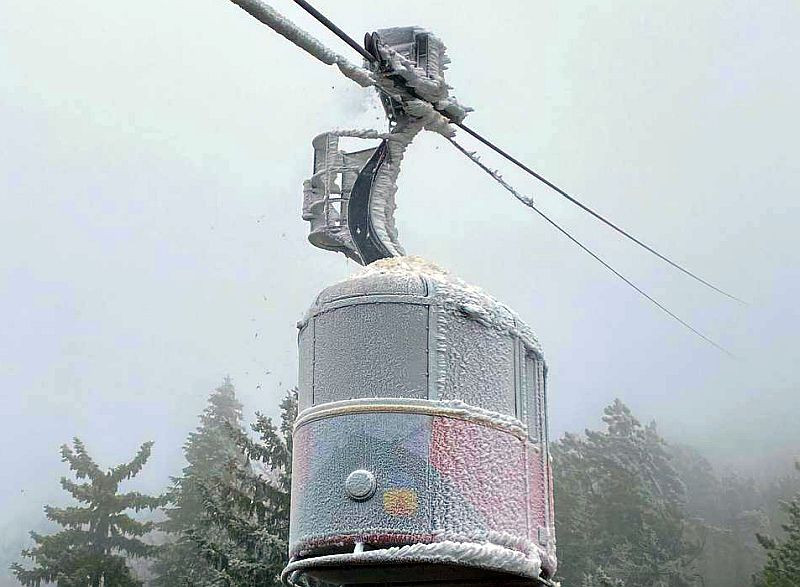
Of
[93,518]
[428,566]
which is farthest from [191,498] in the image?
[428,566]

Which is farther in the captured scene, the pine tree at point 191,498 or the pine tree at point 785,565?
the pine tree at point 191,498

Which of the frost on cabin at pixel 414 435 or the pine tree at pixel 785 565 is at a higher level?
the pine tree at pixel 785 565

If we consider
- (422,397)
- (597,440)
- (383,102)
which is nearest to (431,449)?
(422,397)

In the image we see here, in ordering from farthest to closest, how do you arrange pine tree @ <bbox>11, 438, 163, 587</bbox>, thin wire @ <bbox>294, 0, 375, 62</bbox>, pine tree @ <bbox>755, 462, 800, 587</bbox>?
pine tree @ <bbox>11, 438, 163, 587</bbox>
pine tree @ <bbox>755, 462, 800, 587</bbox>
thin wire @ <bbox>294, 0, 375, 62</bbox>

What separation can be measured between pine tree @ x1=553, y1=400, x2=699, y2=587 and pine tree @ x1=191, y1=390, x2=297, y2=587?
12.9 metres

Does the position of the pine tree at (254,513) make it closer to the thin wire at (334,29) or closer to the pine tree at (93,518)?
the pine tree at (93,518)

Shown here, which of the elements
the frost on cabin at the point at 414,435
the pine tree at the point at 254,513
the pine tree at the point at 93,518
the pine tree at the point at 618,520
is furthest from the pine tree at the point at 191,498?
the frost on cabin at the point at 414,435

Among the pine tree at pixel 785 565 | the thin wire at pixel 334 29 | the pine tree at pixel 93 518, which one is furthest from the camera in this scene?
the pine tree at pixel 93 518

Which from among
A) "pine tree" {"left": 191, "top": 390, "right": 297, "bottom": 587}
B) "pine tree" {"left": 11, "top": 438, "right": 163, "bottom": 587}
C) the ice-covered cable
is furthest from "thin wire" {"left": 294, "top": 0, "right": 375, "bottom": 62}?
"pine tree" {"left": 11, "top": 438, "right": 163, "bottom": 587}

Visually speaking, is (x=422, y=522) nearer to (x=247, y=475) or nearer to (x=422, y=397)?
(x=422, y=397)

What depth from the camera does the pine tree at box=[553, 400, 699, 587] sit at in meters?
40.9

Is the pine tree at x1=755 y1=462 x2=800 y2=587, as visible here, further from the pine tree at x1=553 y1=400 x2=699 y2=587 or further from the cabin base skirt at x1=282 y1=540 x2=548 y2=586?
the cabin base skirt at x1=282 y1=540 x2=548 y2=586

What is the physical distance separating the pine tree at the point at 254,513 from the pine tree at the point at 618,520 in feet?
42.4

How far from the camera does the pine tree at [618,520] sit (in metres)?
40.9
